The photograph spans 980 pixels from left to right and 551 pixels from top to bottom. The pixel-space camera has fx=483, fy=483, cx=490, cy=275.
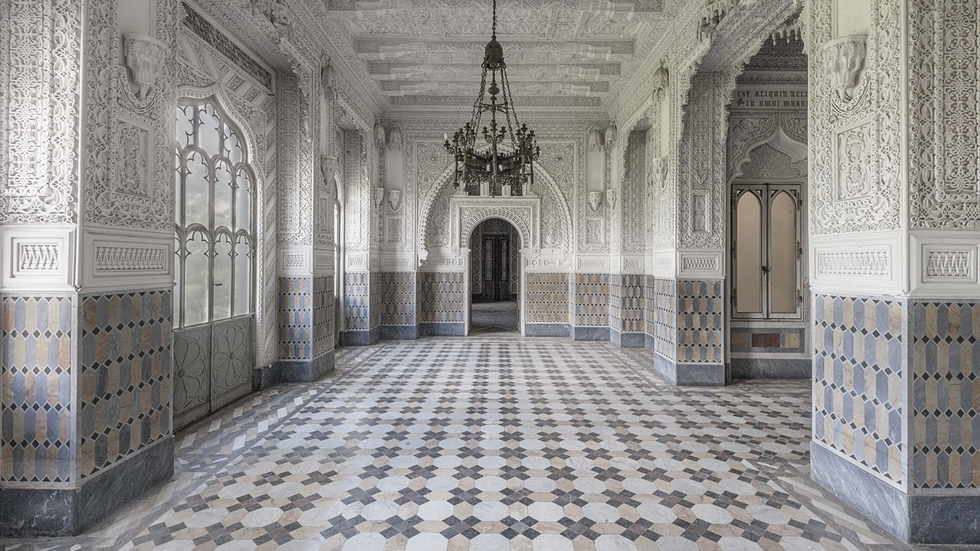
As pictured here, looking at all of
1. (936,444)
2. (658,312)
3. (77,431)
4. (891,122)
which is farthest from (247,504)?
(658,312)

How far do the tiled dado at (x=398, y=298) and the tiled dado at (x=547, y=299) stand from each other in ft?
7.01

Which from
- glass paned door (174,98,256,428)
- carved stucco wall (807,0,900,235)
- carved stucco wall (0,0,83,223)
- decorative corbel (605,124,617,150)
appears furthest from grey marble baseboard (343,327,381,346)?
carved stucco wall (807,0,900,235)

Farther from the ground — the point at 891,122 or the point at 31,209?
the point at 891,122

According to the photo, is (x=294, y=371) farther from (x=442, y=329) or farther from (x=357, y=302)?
(x=442, y=329)

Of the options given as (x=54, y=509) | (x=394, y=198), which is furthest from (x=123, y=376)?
(x=394, y=198)

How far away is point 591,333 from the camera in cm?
861

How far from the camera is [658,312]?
6.04 meters

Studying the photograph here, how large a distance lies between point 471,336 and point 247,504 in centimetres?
648

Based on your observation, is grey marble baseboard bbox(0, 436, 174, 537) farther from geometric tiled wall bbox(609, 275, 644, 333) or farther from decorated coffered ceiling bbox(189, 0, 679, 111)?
geometric tiled wall bbox(609, 275, 644, 333)

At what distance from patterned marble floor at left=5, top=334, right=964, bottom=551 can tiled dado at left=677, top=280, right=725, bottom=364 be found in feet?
1.45

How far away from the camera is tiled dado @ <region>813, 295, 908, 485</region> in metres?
2.39

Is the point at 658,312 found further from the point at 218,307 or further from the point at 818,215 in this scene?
the point at 218,307

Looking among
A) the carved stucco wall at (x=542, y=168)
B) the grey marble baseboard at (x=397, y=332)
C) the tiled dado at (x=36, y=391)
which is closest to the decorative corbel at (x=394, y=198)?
the carved stucco wall at (x=542, y=168)

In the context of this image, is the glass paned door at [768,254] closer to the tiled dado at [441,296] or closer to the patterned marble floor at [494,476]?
the patterned marble floor at [494,476]
